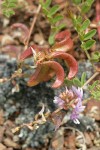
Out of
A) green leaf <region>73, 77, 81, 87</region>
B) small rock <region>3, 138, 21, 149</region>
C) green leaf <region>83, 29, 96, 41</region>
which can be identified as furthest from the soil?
green leaf <region>83, 29, 96, 41</region>

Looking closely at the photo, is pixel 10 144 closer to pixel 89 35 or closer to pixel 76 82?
pixel 76 82

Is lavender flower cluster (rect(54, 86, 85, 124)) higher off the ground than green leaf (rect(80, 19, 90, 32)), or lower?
lower

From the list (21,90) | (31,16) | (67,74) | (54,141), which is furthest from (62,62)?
(31,16)

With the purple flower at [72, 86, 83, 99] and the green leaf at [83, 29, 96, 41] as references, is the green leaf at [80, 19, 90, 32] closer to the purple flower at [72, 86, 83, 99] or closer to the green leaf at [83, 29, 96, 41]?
the green leaf at [83, 29, 96, 41]

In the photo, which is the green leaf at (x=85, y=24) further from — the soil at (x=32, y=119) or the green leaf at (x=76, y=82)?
the soil at (x=32, y=119)

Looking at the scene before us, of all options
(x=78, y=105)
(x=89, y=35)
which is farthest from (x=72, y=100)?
(x=89, y=35)

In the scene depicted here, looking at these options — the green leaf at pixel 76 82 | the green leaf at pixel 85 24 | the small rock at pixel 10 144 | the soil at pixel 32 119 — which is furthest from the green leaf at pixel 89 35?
the small rock at pixel 10 144

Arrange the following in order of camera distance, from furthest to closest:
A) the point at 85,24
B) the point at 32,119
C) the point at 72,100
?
the point at 32,119
the point at 85,24
the point at 72,100

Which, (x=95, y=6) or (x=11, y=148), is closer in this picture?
(x=11, y=148)

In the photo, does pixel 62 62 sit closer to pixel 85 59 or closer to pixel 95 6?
pixel 85 59

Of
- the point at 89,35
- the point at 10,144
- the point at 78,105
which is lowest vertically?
the point at 10,144

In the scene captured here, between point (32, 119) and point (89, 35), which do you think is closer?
point (89, 35)
